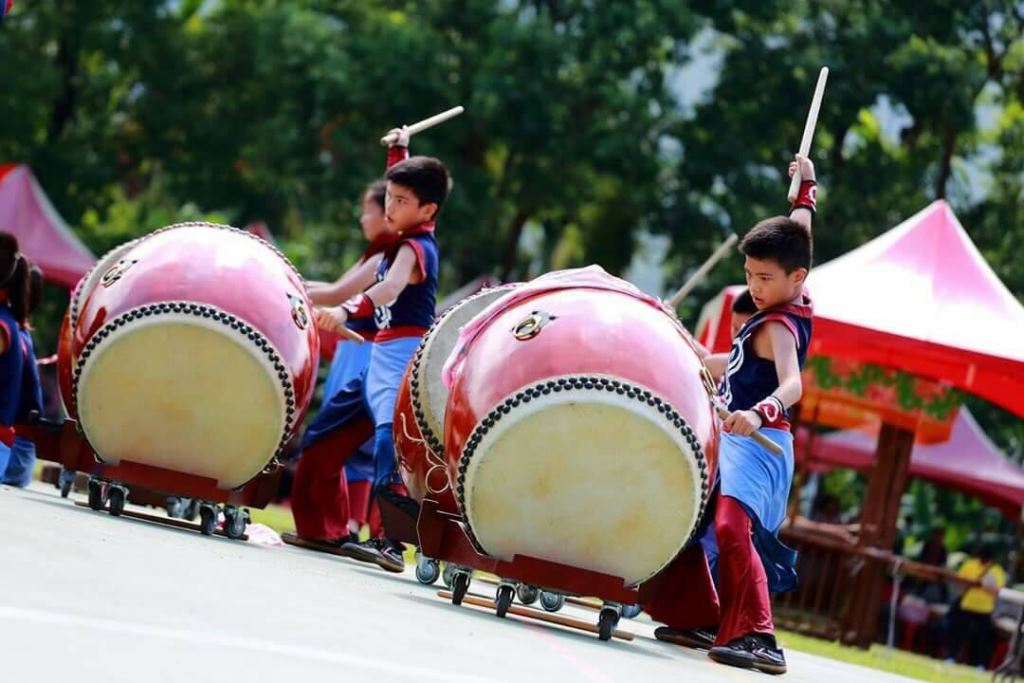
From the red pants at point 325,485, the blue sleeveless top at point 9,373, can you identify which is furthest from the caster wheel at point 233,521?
the blue sleeveless top at point 9,373

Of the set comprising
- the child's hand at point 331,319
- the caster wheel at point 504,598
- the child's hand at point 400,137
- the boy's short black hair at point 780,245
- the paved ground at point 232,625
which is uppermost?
the child's hand at point 400,137

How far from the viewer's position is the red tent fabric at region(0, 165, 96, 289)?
79.2 ft

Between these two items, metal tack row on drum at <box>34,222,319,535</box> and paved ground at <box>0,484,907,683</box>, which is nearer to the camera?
paved ground at <box>0,484,907,683</box>

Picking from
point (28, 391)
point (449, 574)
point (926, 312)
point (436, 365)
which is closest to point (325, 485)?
point (436, 365)

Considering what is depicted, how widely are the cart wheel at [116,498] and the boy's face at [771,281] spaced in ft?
9.32

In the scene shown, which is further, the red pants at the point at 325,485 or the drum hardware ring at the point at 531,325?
the red pants at the point at 325,485

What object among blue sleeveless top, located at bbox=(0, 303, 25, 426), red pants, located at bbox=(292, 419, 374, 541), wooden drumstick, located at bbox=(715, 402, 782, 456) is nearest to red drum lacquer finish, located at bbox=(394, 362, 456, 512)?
red pants, located at bbox=(292, 419, 374, 541)

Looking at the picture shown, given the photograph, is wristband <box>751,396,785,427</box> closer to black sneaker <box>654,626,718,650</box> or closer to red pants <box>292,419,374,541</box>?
black sneaker <box>654,626,718,650</box>

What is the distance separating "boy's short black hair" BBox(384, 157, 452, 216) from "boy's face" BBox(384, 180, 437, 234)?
0.02 meters

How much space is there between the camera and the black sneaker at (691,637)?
820 centimetres

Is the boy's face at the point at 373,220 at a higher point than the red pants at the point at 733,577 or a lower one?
higher

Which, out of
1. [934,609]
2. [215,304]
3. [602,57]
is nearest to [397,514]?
[215,304]

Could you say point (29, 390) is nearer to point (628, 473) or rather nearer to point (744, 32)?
point (628, 473)

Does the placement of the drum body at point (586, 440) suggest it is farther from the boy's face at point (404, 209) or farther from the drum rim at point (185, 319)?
the boy's face at point (404, 209)
